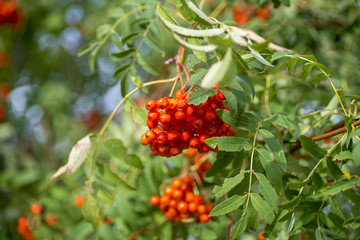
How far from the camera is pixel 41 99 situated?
4.79 meters

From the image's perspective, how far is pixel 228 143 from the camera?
4.58 feet

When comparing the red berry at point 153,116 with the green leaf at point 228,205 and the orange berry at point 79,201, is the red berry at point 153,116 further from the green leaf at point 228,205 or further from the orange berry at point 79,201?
the orange berry at point 79,201

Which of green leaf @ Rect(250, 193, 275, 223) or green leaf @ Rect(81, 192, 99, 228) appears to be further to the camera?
green leaf @ Rect(81, 192, 99, 228)

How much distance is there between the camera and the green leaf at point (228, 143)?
4.40 ft

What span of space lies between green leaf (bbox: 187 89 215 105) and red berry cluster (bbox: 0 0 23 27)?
398cm

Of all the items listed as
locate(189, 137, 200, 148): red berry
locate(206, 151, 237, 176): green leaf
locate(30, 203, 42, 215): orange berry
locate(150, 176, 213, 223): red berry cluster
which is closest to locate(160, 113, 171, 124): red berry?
locate(189, 137, 200, 148): red berry

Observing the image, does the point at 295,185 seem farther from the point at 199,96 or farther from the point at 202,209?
the point at 202,209

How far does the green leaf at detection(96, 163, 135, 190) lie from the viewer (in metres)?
1.84

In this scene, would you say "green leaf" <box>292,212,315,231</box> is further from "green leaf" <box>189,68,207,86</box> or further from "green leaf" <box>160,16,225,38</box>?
"green leaf" <box>160,16,225,38</box>

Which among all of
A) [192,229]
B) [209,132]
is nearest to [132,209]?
[192,229]

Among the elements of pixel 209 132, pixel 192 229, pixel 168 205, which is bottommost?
pixel 192 229

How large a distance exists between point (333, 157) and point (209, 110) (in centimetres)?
53

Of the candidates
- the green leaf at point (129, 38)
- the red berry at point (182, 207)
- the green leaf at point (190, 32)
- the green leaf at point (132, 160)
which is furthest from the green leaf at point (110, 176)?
the green leaf at point (190, 32)

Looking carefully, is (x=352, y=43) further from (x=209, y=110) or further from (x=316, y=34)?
(x=209, y=110)
